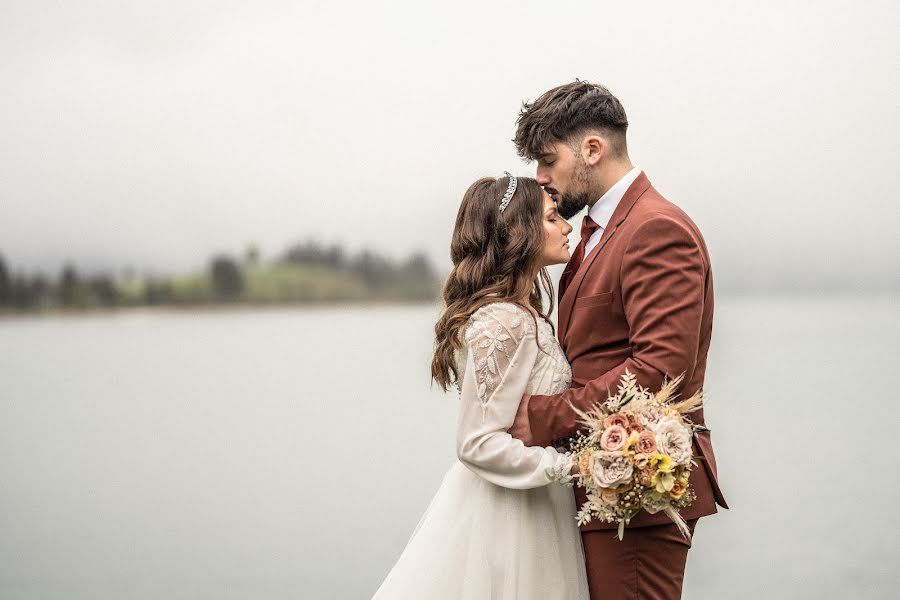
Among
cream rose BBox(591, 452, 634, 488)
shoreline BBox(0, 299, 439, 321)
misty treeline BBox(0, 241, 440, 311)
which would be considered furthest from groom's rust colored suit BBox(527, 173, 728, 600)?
shoreline BBox(0, 299, 439, 321)

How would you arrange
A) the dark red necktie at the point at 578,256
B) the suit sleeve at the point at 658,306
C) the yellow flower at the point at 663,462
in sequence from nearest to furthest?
the yellow flower at the point at 663,462 → the suit sleeve at the point at 658,306 → the dark red necktie at the point at 578,256

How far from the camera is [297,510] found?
736 cm

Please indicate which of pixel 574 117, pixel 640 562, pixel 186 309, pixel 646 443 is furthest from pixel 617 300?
pixel 186 309

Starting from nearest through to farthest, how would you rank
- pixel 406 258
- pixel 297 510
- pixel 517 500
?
pixel 517 500 < pixel 297 510 < pixel 406 258

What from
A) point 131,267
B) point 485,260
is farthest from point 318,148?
point 485,260

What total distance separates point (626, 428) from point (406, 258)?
6.10 meters

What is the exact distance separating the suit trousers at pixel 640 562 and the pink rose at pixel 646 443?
1.10ft

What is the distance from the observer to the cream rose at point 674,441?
5.85 feet

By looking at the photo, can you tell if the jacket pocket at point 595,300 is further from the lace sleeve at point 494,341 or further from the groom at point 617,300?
the lace sleeve at point 494,341

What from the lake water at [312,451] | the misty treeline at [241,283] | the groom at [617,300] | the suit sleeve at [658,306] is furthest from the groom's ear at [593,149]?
the misty treeline at [241,283]

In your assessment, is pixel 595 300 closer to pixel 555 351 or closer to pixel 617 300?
pixel 617 300

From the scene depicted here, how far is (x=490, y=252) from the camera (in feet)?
7.27

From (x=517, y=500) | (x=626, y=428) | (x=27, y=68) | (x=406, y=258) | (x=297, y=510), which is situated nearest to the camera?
(x=626, y=428)

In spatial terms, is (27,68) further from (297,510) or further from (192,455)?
(297,510)
